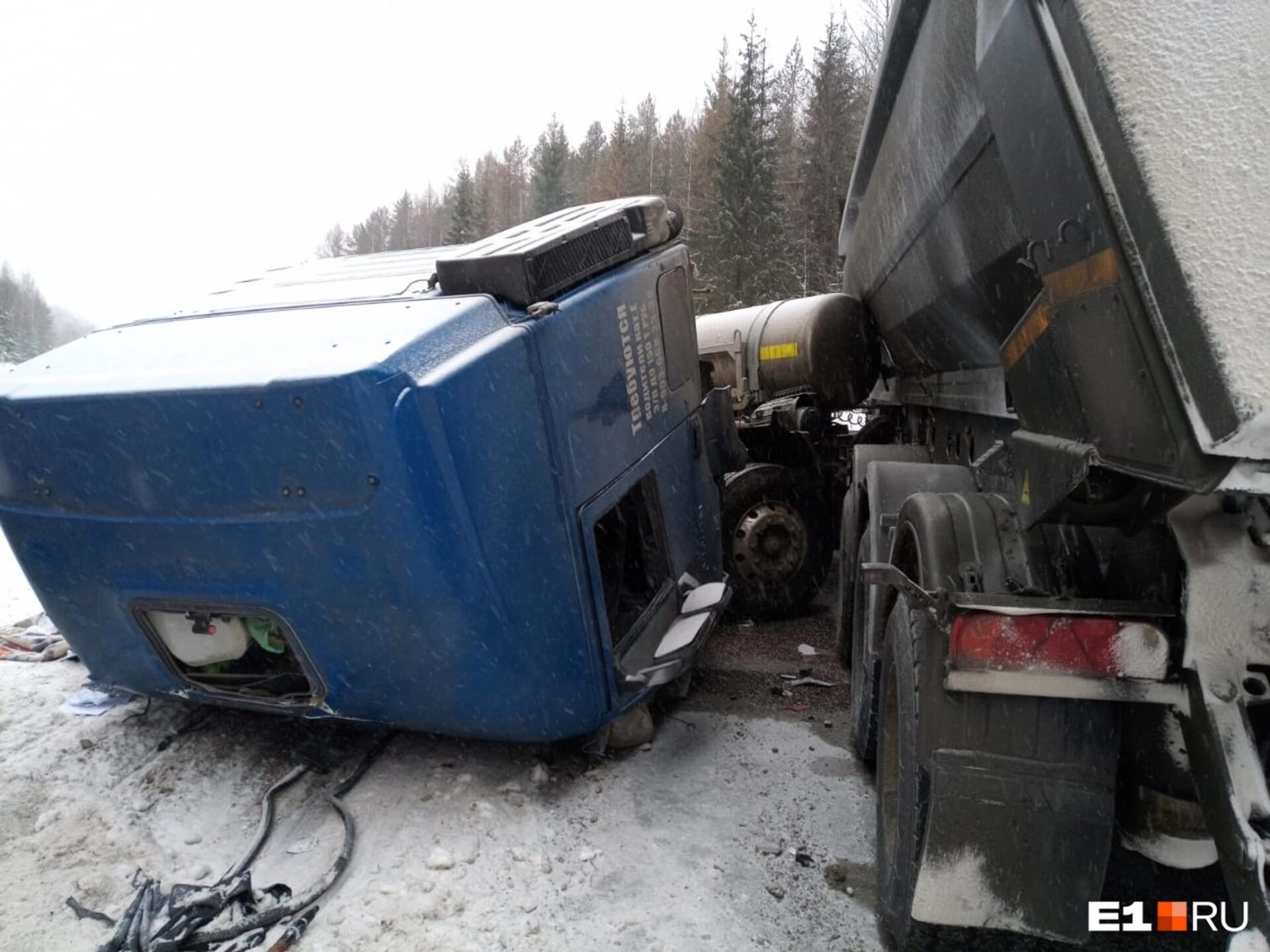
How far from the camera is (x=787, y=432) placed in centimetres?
627

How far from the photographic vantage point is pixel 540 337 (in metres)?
3.04

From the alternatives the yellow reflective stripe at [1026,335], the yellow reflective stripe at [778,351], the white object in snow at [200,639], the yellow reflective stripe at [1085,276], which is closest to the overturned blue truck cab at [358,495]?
the white object in snow at [200,639]

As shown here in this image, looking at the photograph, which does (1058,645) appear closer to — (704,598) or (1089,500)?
(1089,500)

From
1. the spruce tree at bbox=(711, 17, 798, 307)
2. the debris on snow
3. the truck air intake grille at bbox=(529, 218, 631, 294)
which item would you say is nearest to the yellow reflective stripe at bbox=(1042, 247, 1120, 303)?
the truck air intake grille at bbox=(529, 218, 631, 294)

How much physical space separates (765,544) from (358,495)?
3.48 metres

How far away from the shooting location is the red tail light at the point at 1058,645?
1724 millimetres

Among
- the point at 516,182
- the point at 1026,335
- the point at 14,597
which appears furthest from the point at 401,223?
the point at 1026,335

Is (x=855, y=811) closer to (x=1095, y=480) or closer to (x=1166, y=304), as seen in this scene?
(x=1095, y=480)

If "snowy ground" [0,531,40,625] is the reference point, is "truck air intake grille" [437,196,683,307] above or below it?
above

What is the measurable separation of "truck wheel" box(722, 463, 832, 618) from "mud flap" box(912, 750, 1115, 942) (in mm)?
3540

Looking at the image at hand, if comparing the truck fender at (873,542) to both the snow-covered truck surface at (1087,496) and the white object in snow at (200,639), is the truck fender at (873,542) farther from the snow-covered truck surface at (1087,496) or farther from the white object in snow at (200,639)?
the white object in snow at (200,639)

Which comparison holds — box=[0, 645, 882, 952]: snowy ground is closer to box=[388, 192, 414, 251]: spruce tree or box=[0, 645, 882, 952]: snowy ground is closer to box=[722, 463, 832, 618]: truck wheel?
box=[722, 463, 832, 618]: truck wheel

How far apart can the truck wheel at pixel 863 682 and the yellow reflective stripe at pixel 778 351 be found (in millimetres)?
2427

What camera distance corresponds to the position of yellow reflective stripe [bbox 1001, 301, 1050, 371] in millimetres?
1827
